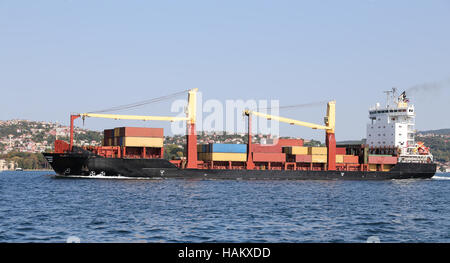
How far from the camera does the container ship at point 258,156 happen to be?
63344mm

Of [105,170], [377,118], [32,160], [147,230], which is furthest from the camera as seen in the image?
[32,160]

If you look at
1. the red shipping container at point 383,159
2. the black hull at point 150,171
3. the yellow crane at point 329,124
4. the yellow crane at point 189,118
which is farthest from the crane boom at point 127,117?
the red shipping container at point 383,159

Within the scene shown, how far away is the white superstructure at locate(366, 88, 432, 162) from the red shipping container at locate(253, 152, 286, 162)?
23.8 metres

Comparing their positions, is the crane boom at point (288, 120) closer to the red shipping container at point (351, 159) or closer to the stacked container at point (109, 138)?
the red shipping container at point (351, 159)

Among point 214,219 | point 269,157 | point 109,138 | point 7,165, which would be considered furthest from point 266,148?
point 7,165

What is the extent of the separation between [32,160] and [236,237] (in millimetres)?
194317

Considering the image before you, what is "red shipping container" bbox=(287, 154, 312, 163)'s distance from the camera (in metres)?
72.0

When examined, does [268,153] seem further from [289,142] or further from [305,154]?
[305,154]

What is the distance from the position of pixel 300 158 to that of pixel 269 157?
496cm
